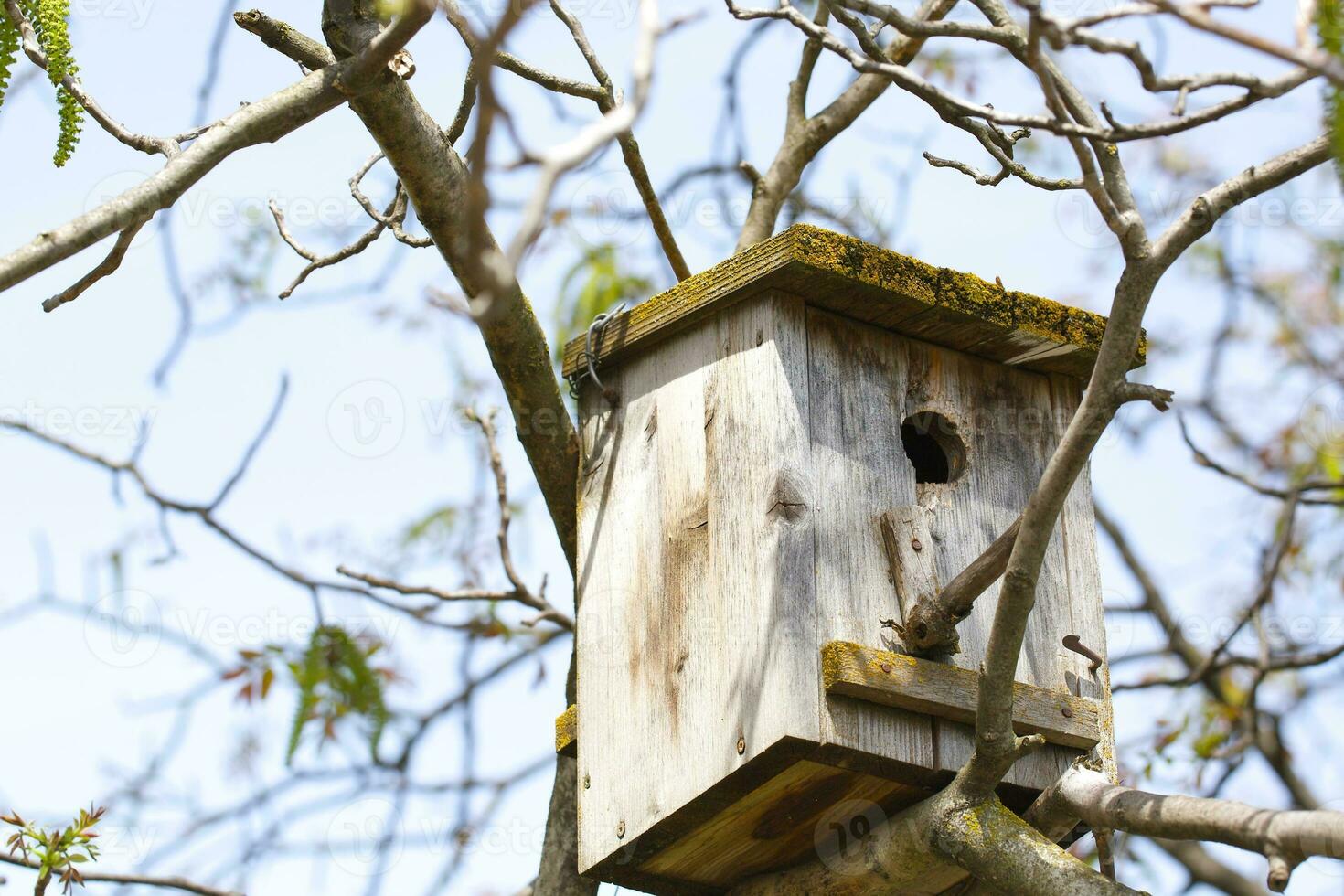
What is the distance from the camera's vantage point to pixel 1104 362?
242 centimetres

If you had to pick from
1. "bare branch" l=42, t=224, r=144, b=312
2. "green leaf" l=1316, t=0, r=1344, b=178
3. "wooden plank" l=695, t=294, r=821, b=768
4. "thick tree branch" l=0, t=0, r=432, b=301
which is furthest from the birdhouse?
"green leaf" l=1316, t=0, r=1344, b=178

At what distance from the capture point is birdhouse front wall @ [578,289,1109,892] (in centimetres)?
307

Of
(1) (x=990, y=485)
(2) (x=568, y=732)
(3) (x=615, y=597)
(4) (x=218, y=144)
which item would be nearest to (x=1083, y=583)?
(1) (x=990, y=485)

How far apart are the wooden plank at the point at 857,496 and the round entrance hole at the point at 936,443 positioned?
110 mm

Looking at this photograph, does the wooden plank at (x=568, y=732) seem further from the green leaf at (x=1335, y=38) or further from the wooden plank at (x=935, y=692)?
the green leaf at (x=1335, y=38)

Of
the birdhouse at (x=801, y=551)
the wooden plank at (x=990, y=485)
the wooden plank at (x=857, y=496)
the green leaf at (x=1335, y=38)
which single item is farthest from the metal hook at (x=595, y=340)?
the green leaf at (x=1335, y=38)

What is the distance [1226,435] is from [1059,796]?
459 centimetres

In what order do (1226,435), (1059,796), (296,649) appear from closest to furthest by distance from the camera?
(1059,796) → (296,649) → (1226,435)

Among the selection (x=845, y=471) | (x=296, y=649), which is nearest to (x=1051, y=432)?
(x=845, y=471)

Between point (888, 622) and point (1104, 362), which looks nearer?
point (1104, 362)

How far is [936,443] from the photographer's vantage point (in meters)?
3.66

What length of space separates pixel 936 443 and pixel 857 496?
46 centimetres

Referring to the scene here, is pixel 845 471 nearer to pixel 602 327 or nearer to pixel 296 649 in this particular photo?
pixel 602 327

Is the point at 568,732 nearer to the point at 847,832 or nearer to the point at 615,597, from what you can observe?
the point at 615,597
